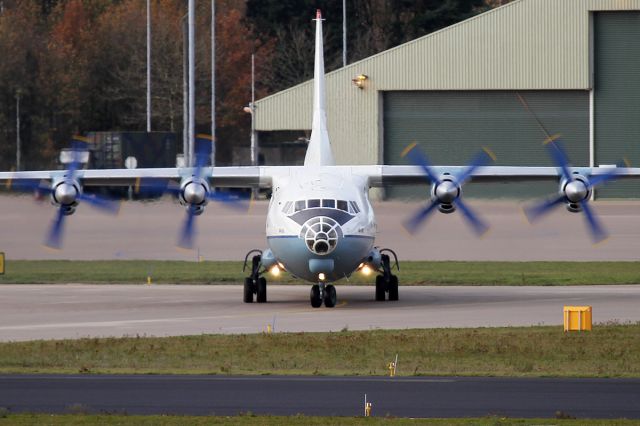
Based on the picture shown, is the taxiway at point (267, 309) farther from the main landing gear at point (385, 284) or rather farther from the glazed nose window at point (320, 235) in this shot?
the glazed nose window at point (320, 235)

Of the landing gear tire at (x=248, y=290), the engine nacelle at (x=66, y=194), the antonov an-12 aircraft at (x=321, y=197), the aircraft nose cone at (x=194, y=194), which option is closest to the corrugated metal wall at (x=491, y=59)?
the antonov an-12 aircraft at (x=321, y=197)

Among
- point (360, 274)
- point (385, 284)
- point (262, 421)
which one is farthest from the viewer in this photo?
point (360, 274)

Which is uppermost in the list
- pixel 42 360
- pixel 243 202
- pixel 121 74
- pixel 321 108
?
pixel 121 74

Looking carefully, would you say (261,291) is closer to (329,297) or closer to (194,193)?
(329,297)

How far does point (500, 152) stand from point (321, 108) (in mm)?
34122

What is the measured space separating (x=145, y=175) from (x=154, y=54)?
54750 millimetres

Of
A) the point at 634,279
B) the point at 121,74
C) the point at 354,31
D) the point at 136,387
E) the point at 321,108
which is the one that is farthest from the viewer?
the point at 354,31

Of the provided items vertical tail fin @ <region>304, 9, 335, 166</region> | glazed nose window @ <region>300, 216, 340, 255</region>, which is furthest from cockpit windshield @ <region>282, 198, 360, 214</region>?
vertical tail fin @ <region>304, 9, 335, 166</region>

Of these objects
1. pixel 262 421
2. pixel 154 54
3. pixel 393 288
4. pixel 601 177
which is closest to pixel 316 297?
pixel 393 288

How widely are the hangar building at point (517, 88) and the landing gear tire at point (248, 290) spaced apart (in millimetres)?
36309

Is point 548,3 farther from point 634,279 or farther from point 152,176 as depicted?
point 152,176

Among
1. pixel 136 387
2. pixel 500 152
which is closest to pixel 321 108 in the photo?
pixel 136 387

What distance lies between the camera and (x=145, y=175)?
34781mm

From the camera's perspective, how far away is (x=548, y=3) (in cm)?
6919
